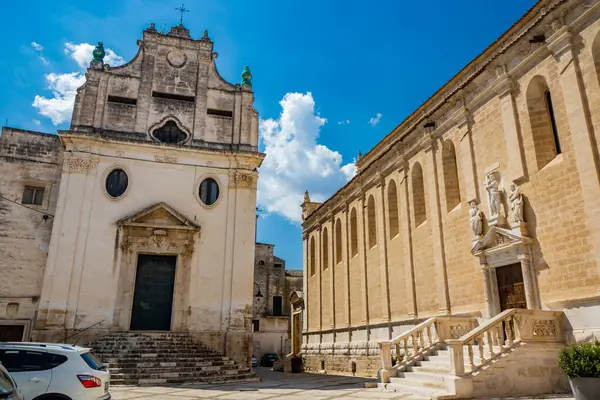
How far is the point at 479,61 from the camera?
1833 cm

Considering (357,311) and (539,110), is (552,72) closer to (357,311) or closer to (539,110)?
(539,110)

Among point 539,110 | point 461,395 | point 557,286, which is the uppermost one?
point 539,110

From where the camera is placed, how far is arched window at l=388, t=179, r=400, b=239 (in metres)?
21.5

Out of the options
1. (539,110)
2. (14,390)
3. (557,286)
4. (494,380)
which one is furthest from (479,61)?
(14,390)

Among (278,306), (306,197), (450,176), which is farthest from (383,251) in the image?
(278,306)

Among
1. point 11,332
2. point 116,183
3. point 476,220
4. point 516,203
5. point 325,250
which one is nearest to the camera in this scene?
point 516,203

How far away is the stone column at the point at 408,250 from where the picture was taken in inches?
730

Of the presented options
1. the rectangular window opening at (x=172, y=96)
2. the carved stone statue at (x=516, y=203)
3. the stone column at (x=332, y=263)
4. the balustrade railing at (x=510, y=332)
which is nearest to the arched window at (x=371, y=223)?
the stone column at (x=332, y=263)

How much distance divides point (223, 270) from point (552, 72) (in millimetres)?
14282

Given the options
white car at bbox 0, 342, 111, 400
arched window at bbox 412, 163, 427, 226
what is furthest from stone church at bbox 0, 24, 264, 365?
white car at bbox 0, 342, 111, 400

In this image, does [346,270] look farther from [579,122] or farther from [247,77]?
[579,122]

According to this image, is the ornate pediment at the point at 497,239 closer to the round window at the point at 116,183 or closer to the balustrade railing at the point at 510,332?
the balustrade railing at the point at 510,332

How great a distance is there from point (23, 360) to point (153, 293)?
11.4 m

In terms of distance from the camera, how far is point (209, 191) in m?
21.0
